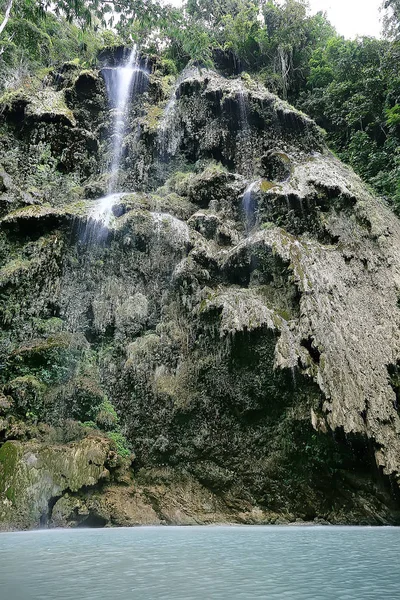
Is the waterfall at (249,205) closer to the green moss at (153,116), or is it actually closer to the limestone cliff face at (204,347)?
the limestone cliff face at (204,347)

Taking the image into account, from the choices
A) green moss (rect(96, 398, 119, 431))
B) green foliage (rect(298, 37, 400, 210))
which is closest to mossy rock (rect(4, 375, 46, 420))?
green moss (rect(96, 398, 119, 431))

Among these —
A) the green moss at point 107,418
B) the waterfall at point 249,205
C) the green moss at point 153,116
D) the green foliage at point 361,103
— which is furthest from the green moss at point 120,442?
the green moss at point 153,116

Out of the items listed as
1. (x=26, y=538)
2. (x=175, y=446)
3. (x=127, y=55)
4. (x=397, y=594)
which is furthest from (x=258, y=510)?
(x=127, y=55)

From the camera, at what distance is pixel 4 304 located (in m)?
11.4

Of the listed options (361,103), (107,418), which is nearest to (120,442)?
(107,418)

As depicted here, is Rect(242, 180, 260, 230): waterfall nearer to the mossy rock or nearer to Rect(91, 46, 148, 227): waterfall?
Rect(91, 46, 148, 227): waterfall

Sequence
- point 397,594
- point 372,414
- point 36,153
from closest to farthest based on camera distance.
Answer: point 397,594 → point 372,414 → point 36,153

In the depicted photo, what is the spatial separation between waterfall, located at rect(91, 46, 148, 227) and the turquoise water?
37.8 feet

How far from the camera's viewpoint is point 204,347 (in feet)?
32.7

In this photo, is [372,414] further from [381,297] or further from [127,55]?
[127,55]

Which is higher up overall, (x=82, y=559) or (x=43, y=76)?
(x=43, y=76)

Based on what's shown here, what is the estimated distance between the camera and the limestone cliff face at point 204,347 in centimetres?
825

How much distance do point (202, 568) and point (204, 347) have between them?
20.7ft

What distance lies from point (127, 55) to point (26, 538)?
2077cm
